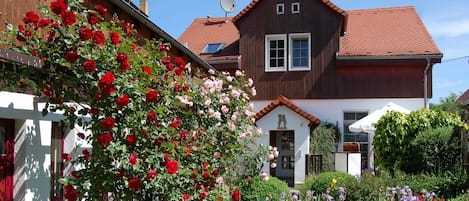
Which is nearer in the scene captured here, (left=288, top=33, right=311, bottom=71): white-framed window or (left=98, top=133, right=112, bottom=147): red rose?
(left=98, top=133, right=112, bottom=147): red rose

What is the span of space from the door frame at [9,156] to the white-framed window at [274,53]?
16.1m

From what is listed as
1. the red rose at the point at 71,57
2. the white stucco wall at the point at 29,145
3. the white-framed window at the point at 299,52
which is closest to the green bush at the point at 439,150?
the white stucco wall at the point at 29,145

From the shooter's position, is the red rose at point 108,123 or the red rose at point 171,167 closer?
the red rose at point 108,123

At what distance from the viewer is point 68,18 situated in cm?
483

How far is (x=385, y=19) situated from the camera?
24.3m

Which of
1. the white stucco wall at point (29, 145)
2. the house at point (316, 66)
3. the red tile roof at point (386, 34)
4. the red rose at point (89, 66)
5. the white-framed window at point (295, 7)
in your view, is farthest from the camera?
the white-framed window at point (295, 7)

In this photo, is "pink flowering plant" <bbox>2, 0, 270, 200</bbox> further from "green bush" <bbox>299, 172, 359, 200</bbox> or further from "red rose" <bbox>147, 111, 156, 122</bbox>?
"green bush" <bbox>299, 172, 359, 200</bbox>

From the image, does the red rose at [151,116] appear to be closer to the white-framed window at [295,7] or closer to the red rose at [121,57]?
the red rose at [121,57]

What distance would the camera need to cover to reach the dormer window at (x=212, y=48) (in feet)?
78.1

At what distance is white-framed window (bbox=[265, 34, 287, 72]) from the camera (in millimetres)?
22598

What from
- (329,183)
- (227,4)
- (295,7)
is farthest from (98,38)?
(227,4)

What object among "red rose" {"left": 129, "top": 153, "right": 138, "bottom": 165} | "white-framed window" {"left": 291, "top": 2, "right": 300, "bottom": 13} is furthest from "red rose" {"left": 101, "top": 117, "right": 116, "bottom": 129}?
"white-framed window" {"left": 291, "top": 2, "right": 300, "bottom": 13}

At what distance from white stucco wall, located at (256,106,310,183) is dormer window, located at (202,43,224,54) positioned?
416 centimetres

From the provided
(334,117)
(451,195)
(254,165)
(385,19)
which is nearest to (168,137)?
(254,165)
